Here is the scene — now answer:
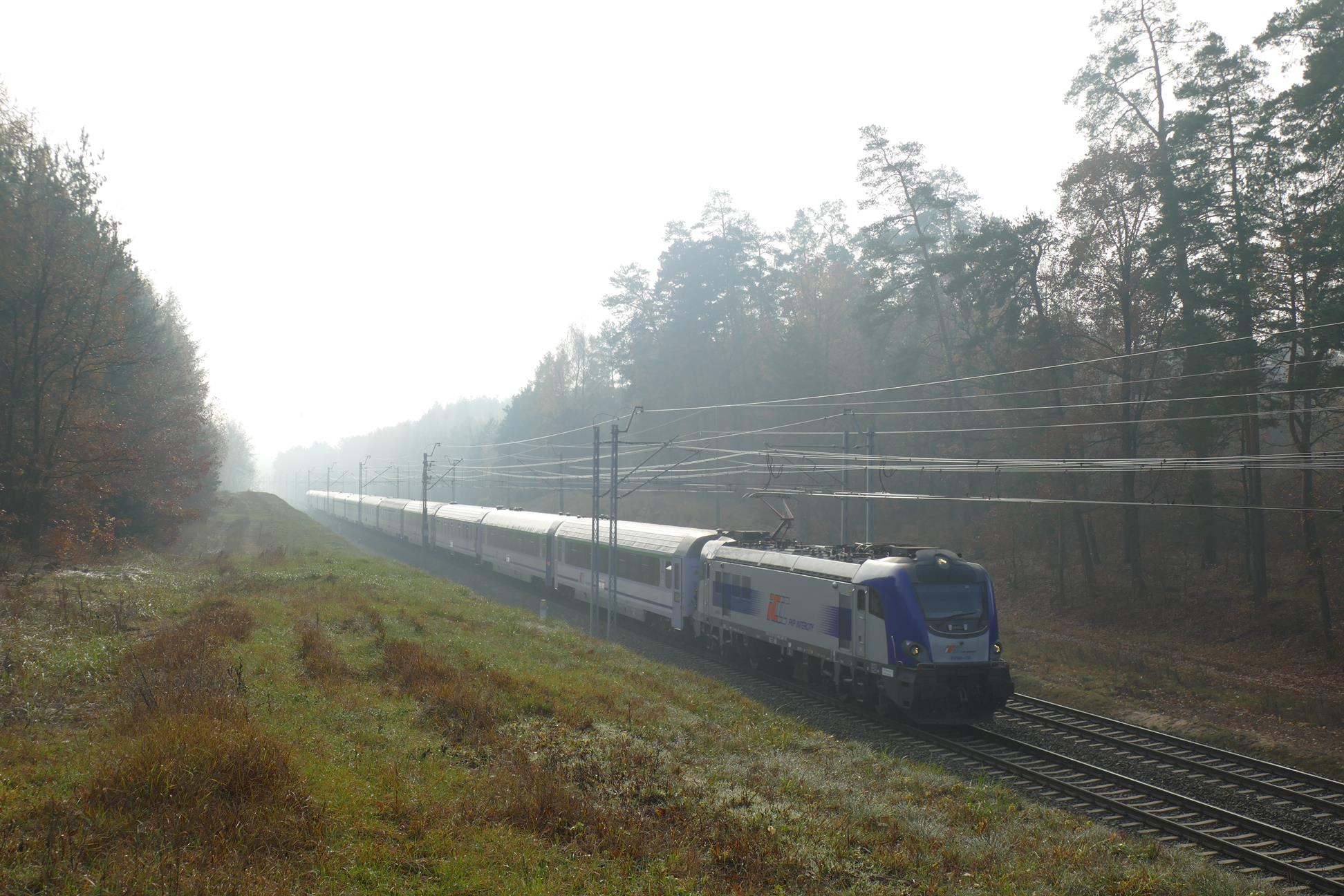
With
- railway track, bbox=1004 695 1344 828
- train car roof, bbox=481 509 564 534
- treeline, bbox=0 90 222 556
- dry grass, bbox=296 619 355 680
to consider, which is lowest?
railway track, bbox=1004 695 1344 828

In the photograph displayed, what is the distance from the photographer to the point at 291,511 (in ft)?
280

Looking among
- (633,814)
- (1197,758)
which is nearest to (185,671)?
(633,814)

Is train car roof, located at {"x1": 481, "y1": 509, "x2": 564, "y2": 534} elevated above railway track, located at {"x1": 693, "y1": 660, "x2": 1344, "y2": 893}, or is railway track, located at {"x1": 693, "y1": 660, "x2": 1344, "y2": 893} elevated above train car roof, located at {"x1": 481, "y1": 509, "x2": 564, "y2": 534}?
train car roof, located at {"x1": 481, "y1": 509, "x2": 564, "y2": 534}

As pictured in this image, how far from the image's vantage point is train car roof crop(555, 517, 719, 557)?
26.6 meters

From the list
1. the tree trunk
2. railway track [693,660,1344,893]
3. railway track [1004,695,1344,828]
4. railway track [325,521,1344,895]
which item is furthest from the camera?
the tree trunk

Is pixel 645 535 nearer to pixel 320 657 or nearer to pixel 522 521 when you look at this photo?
pixel 522 521

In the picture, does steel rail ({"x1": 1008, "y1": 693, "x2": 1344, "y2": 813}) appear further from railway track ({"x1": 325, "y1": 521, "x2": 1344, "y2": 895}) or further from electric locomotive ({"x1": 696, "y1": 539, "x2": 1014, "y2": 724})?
electric locomotive ({"x1": 696, "y1": 539, "x2": 1014, "y2": 724})

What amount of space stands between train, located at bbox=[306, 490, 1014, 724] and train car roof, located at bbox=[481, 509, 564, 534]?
5585mm

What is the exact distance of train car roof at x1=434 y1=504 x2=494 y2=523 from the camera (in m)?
49.6

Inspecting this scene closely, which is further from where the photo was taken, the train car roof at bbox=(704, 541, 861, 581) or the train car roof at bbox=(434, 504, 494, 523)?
the train car roof at bbox=(434, 504, 494, 523)

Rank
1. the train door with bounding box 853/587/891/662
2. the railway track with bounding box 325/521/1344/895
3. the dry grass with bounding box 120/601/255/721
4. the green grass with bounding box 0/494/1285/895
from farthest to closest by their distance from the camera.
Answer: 1. the train door with bounding box 853/587/891/662
2. the dry grass with bounding box 120/601/255/721
3. the railway track with bounding box 325/521/1344/895
4. the green grass with bounding box 0/494/1285/895

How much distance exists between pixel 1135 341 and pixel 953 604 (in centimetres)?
1904

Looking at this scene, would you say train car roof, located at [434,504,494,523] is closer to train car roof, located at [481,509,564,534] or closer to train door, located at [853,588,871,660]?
train car roof, located at [481,509,564,534]

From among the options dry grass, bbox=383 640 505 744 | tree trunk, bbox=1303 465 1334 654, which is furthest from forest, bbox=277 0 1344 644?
dry grass, bbox=383 640 505 744
